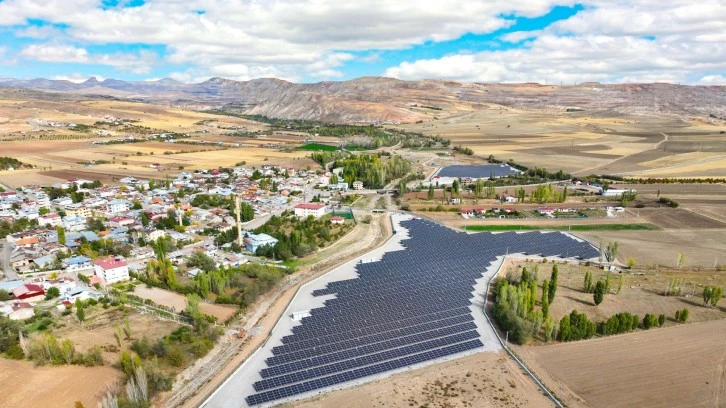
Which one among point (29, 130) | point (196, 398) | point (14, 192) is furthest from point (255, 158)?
point (196, 398)

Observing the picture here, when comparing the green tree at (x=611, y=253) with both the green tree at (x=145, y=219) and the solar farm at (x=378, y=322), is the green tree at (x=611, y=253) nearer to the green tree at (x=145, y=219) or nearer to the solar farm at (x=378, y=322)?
the solar farm at (x=378, y=322)

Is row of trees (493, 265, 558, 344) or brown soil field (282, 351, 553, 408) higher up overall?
row of trees (493, 265, 558, 344)

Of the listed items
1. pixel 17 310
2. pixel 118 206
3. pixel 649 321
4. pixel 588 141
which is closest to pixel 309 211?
pixel 118 206

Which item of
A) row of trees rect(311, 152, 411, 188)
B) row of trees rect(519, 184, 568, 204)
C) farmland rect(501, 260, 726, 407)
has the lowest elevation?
farmland rect(501, 260, 726, 407)

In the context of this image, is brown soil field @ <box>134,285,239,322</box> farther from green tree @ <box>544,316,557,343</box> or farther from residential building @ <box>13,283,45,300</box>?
green tree @ <box>544,316,557,343</box>

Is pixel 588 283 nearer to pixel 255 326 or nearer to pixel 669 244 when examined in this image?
pixel 669 244

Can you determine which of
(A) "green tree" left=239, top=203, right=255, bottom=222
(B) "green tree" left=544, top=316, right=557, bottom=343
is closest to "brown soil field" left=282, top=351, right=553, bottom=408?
(B) "green tree" left=544, top=316, right=557, bottom=343

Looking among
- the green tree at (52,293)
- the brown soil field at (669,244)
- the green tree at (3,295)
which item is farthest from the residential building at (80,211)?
the brown soil field at (669,244)
